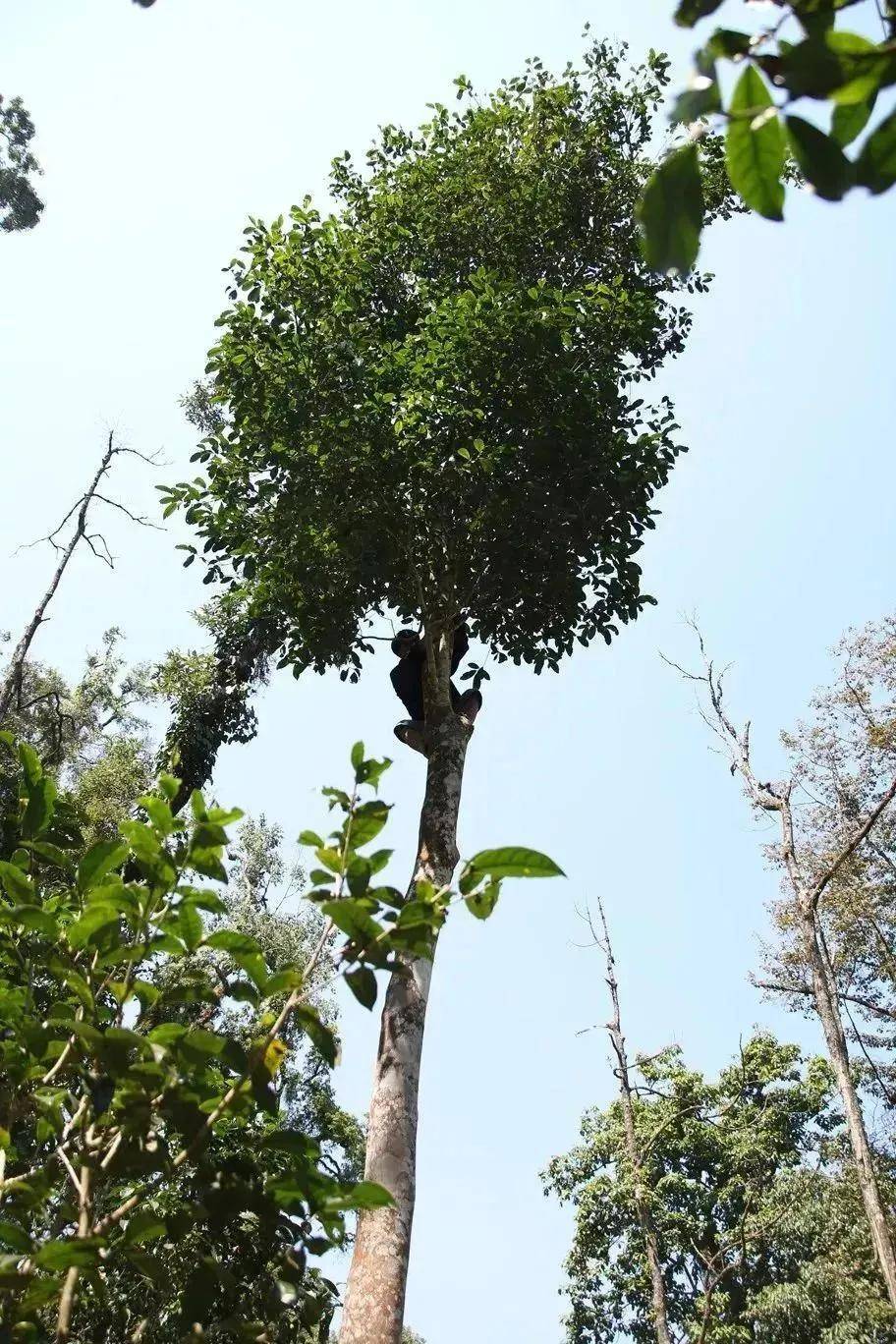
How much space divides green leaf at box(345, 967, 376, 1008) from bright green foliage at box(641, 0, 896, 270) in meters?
1.15

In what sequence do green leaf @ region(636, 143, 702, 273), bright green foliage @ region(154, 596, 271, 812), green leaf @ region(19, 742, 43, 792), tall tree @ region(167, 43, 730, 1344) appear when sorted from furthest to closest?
bright green foliage @ region(154, 596, 271, 812) → tall tree @ region(167, 43, 730, 1344) → green leaf @ region(19, 742, 43, 792) → green leaf @ region(636, 143, 702, 273)

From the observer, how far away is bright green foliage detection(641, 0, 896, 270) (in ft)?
2.38

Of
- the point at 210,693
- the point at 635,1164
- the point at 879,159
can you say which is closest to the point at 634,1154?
the point at 635,1164

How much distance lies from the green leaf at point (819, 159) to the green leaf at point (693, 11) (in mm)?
138

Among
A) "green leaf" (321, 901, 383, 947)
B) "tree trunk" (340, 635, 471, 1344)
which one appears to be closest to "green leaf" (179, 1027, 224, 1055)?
"green leaf" (321, 901, 383, 947)

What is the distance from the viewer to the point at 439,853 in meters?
6.41

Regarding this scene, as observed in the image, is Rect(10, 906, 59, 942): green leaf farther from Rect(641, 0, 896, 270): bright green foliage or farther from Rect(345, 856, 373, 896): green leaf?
Rect(641, 0, 896, 270): bright green foliage

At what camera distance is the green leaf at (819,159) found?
744mm

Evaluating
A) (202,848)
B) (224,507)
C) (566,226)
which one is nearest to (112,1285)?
(224,507)

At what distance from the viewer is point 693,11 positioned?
0.82 m

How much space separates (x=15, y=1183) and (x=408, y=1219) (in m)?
3.79

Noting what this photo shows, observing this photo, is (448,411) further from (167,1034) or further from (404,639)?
(167,1034)

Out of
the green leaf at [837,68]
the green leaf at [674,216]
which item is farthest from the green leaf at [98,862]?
the green leaf at [837,68]

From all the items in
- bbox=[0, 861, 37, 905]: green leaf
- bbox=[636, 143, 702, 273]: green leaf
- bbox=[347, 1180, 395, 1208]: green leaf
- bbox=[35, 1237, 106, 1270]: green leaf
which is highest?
bbox=[0, 861, 37, 905]: green leaf
